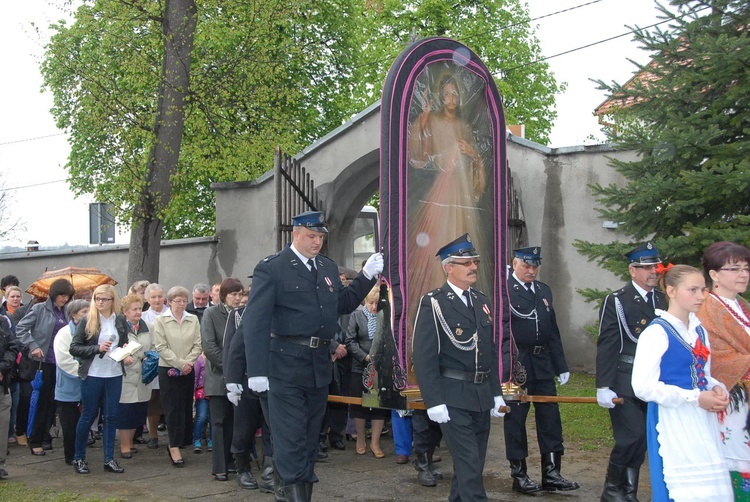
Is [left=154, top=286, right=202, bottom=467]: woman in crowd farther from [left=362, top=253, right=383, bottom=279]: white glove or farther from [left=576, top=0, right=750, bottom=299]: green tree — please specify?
[left=576, top=0, right=750, bottom=299]: green tree

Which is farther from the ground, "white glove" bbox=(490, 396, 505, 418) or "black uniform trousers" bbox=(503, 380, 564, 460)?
"white glove" bbox=(490, 396, 505, 418)

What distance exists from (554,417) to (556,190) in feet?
24.3

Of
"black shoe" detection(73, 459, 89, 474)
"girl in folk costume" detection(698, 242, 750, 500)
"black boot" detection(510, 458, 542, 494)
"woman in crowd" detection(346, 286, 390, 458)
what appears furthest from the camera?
"woman in crowd" detection(346, 286, 390, 458)

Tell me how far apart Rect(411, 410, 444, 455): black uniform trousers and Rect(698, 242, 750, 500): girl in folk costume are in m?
3.06

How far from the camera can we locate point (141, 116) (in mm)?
15938

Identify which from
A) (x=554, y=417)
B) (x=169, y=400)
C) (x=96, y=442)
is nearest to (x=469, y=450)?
(x=554, y=417)

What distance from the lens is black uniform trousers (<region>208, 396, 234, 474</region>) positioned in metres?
8.06

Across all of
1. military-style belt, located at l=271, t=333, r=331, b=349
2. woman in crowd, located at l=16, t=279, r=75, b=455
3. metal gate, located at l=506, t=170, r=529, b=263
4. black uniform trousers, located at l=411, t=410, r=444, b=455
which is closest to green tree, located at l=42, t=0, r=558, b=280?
metal gate, located at l=506, t=170, r=529, b=263

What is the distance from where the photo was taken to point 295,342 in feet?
21.0

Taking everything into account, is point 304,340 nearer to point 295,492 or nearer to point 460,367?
point 295,492

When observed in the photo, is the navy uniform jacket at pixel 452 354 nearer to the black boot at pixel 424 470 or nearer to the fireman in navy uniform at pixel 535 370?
the fireman in navy uniform at pixel 535 370

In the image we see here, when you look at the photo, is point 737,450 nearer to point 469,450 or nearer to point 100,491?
point 469,450

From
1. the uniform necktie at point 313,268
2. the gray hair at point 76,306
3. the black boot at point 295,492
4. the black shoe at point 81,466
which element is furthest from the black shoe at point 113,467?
the uniform necktie at point 313,268

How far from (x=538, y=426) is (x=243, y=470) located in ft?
8.25
